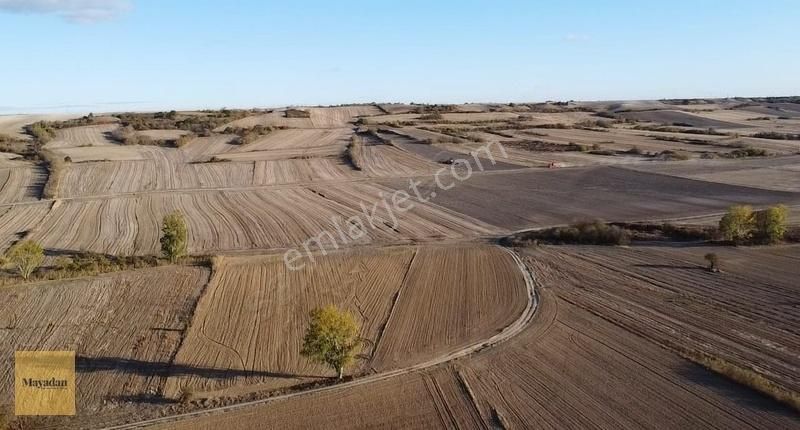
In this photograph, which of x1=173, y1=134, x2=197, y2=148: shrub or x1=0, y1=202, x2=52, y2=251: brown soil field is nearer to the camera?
x1=0, y1=202, x2=52, y2=251: brown soil field

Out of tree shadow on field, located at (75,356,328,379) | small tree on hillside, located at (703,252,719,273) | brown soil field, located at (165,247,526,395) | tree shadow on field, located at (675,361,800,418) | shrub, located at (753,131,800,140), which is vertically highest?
shrub, located at (753,131,800,140)

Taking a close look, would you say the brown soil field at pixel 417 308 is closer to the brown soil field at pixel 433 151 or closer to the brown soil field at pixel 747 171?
the brown soil field at pixel 747 171

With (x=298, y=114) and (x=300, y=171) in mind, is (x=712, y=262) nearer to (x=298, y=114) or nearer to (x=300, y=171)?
→ (x=300, y=171)

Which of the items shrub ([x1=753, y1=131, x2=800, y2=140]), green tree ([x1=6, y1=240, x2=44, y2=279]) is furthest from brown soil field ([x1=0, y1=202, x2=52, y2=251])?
shrub ([x1=753, y1=131, x2=800, y2=140])

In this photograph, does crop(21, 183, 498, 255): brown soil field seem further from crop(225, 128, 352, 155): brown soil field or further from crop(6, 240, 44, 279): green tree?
crop(225, 128, 352, 155): brown soil field

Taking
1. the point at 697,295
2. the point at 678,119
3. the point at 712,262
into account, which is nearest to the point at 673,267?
the point at 712,262

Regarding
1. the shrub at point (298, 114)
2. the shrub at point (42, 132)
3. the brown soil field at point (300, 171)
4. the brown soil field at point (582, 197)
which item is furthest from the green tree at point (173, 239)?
the shrub at point (298, 114)
